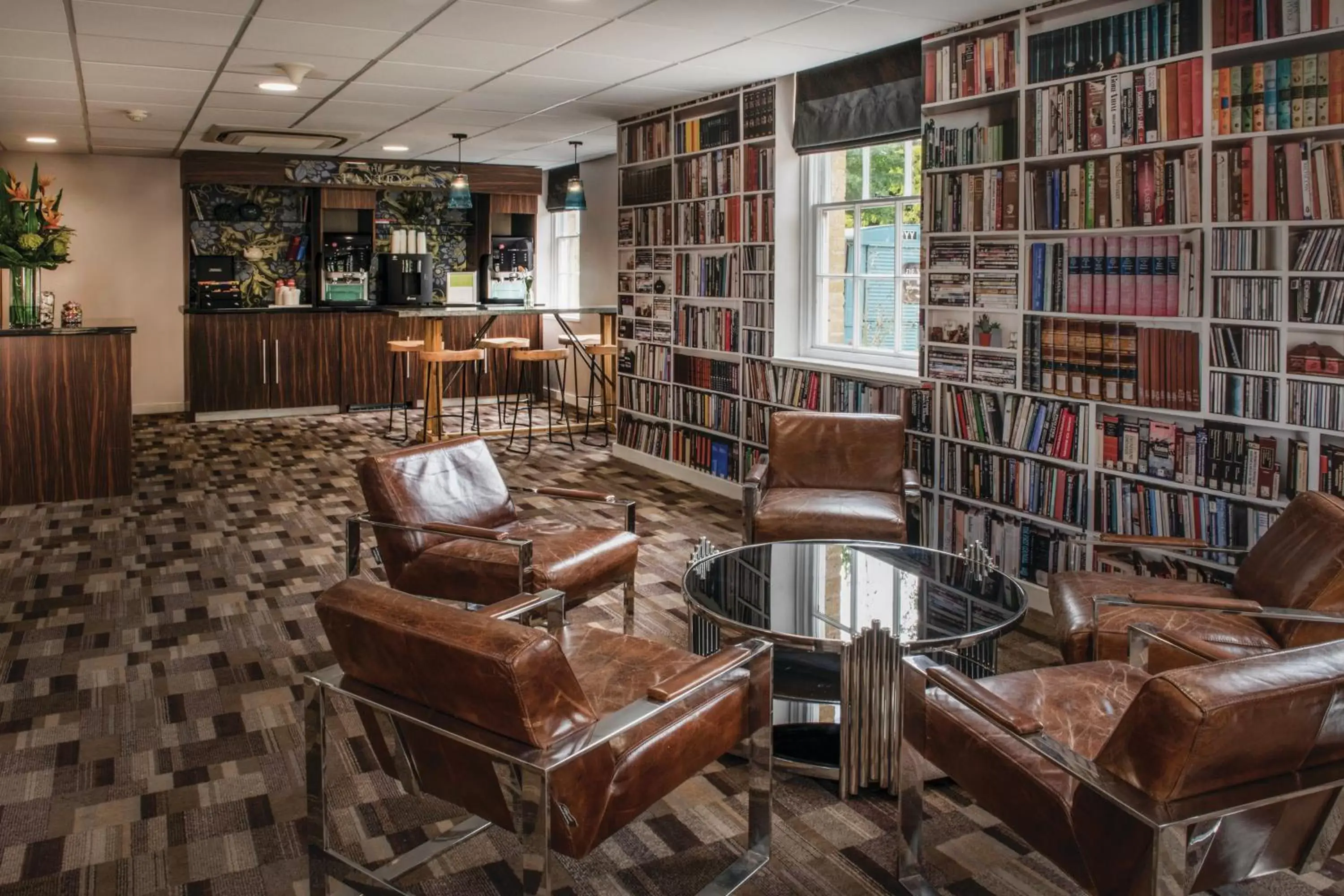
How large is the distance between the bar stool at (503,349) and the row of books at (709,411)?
2.20 m

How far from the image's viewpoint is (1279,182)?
3.92 meters

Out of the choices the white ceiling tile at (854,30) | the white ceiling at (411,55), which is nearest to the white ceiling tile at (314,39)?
the white ceiling at (411,55)

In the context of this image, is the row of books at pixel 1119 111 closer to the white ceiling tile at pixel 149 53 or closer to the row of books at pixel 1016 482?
the row of books at pixel 1016 482

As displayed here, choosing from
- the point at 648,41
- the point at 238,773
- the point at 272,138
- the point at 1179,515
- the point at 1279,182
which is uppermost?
the point at 272,138

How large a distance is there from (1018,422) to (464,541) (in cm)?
262

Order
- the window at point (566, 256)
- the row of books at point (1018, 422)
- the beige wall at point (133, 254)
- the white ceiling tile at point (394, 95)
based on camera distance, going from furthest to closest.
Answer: the window at point (566, 256)
the beige wall at point (133, 254)
the white ceiling tile at point (394, 95)
the row of books at point (1018, 422)

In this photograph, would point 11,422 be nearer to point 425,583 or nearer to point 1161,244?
point 425,583

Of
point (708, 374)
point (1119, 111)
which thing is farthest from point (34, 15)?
point (1119, 111)

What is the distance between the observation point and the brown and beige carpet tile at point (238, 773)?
107 inches

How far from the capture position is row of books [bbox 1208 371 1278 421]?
4.04m

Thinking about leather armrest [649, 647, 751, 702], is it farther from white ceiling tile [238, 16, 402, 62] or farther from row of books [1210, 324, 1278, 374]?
white ceiling tile [238, 16, 402, 62]

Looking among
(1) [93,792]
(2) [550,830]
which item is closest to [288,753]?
(1) [93,792]

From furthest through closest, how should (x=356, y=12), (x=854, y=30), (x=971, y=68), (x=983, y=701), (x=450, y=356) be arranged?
(x=450, y=356) → (x=854, y=30) → (x=971, y=68) → (x=356, y=12) → (x=983, y=701)

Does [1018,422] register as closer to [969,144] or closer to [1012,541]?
[1012,541]
